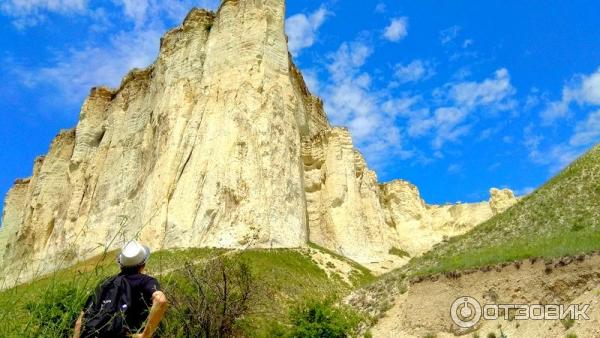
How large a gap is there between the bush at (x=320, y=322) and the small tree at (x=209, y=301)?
200 centimetres

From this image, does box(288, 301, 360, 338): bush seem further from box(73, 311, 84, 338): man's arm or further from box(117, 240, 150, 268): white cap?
box(73, 311, 84, 338): man's arm

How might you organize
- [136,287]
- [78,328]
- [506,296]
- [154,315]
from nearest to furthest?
[154,315]
[78,328]
[136,287]
[506,296]

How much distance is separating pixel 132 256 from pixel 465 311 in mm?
16219

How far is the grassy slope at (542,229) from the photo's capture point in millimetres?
20048

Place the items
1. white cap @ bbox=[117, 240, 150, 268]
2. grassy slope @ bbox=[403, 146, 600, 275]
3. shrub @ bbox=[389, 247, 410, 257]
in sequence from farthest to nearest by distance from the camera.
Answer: shrub @ bbox=[389, 247, 410, 257]
grassy slope @ bbox=[403, 146, 600, 275]
white cap @ bbox=[117, 240, 150, 268]

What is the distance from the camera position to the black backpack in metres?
5.27

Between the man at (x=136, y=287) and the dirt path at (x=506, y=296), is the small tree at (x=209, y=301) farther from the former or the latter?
the man at (x=136, y=287)

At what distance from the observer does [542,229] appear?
2327 centimetres

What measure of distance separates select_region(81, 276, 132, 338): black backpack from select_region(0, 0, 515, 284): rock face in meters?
26.4

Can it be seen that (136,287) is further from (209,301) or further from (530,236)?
(530,236)

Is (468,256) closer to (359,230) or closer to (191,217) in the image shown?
(191,217)

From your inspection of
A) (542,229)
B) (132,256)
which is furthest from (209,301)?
(132,256)

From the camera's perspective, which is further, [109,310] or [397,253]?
[397,253]

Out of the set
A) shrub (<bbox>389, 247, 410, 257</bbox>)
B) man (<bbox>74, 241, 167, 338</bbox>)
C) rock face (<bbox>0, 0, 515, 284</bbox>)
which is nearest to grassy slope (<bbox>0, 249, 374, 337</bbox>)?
rock face (<bbox>0, 0, 515, 284</bbox>)
